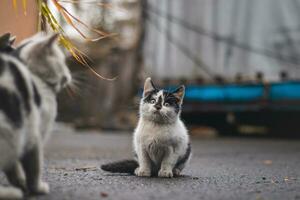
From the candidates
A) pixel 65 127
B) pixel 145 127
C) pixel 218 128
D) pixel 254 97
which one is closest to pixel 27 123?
pixel 145 127

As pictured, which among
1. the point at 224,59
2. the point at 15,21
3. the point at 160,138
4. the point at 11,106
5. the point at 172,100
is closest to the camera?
the point at 11,106

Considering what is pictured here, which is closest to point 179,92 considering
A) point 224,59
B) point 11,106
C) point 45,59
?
point 45,59

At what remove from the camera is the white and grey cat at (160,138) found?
479cm

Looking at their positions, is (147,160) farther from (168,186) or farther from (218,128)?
(218,128)

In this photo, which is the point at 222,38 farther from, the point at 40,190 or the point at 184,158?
the point at 40,190

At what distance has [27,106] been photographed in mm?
3176

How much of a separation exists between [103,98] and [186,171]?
11.4 m

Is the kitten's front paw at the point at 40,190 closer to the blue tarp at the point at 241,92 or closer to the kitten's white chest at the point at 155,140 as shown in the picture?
the kitten's white chest at the point at 155,140

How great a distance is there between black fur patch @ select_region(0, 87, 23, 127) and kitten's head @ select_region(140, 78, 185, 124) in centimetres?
189

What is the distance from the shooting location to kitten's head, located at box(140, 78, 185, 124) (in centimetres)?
485

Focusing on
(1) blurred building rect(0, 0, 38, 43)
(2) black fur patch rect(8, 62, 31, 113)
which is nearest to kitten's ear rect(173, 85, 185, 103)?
(1) blurred building rect(0, 0, 38, 43)

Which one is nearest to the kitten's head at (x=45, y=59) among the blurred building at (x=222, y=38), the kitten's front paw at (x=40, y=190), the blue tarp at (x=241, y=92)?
the kitten's front paw at (x=40, y=190)

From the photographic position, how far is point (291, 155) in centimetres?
792

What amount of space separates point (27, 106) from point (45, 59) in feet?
1.30
